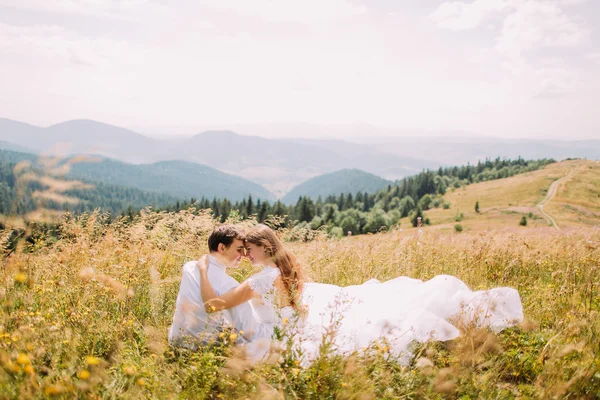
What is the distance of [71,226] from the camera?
623cm

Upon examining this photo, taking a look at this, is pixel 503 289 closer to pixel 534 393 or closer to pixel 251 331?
pixel 534 393

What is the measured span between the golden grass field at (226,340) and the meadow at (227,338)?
2 centimetres

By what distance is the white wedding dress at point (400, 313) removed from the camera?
4.02m

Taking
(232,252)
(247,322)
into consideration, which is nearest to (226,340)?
(247,322)

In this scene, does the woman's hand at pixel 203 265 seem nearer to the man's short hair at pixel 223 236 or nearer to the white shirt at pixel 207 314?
the white shirt at pixel 207 314

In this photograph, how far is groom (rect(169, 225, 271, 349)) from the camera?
398cm

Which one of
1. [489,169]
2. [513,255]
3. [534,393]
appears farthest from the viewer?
[489,169]

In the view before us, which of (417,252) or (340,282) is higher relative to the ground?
(417,252)

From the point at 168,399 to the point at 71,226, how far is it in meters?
4.85

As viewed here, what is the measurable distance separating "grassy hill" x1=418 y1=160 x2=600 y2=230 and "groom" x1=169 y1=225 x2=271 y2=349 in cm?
7582

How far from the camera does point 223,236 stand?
462 centimetres

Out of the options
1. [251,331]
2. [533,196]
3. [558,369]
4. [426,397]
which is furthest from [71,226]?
[533,196]

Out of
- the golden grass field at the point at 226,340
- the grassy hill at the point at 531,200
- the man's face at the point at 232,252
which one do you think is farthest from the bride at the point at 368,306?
the grassy hill at the point at 531,200

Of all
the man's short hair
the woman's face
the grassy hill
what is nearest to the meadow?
the man's short hair
